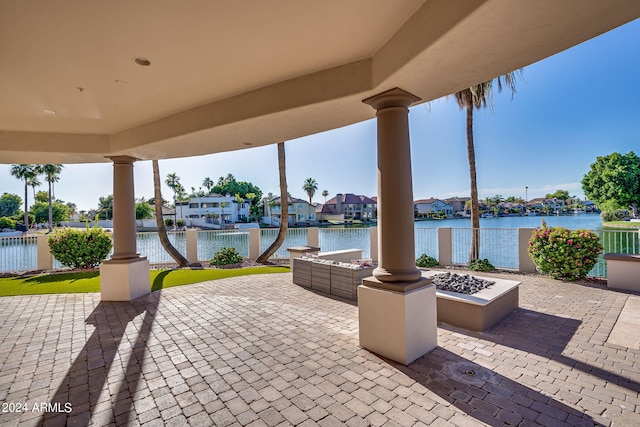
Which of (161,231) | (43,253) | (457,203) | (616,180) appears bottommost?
(43,253)

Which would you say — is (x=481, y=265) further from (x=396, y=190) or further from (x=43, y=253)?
(x=43, y=253)

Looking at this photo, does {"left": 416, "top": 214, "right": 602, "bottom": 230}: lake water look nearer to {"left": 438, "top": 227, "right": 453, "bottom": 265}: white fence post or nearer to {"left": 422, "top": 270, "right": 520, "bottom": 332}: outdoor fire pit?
{"left": 438, "top": 227, "right": 453, "bottom": 265}: white fence post

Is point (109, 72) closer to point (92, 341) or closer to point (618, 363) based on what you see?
point (92, 341)

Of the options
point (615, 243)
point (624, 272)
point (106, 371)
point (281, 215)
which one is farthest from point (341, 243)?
point (106, 371)

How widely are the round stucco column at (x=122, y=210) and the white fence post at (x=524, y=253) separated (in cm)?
921

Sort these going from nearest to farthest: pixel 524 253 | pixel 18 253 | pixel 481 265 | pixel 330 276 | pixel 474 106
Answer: pixel 330 276
pixel 524 253
pixel 481 265
pixel 18 253
pixel 474 106

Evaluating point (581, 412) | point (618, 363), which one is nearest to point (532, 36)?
point (581, 412)

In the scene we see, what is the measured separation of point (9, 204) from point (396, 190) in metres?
101

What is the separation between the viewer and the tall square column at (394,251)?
3271 mm

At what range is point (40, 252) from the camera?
957cm

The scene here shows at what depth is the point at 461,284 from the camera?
4.88 m

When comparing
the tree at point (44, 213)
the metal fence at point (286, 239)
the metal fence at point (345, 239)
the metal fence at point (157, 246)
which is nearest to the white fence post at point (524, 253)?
the metal fence at point (345, 239)

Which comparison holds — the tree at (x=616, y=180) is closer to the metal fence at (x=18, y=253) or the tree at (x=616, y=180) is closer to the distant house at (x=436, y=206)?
the distant house at (x=436, y=206)

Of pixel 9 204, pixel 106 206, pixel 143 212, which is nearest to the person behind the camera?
pixel 143 212
